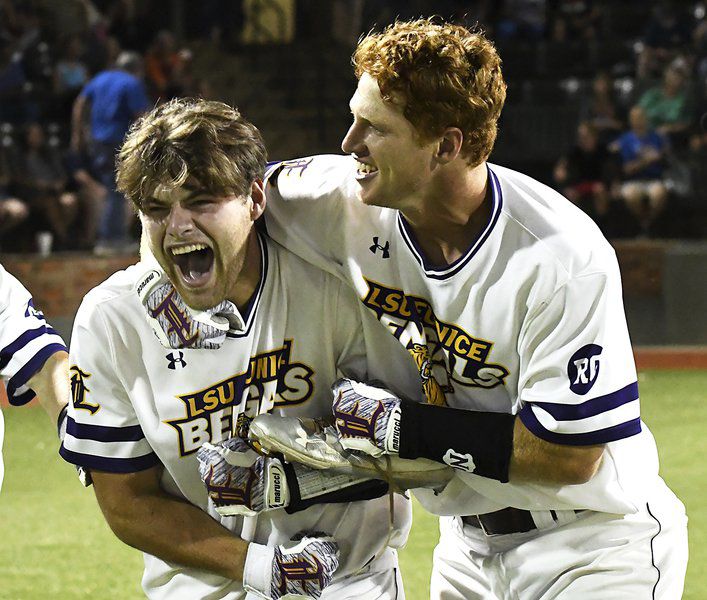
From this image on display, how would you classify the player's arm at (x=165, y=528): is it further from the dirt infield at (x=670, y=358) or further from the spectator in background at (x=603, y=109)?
the spectator in background at (x=603, y=109)

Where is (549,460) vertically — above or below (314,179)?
below

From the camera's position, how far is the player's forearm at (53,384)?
336 centimetres

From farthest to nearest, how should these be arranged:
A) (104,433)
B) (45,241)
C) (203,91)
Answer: (203,91), (45,241), (104,433)

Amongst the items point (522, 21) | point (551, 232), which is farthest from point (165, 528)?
point (522, 21)

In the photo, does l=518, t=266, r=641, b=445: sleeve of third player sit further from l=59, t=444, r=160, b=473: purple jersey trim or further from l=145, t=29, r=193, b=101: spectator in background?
l=145, t=29, r=193, b=101: spectator in background

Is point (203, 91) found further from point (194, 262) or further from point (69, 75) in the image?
point (194, 262)

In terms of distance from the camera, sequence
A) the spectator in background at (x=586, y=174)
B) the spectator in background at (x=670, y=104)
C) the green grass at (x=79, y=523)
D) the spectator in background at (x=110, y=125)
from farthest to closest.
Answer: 1. the spectator in background at (x=670, y=104)
2. the spectator in background at (x=586, y=174)
3. the spectator in background at (x=110, y=125)
4. the green grass at (x=79, y=523)

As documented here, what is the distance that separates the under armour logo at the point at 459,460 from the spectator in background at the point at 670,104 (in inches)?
343

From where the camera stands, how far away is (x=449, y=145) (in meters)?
2.79

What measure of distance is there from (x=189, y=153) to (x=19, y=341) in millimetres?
1051

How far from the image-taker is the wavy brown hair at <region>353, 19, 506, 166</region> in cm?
270

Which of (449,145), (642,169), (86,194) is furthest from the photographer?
(642,169)

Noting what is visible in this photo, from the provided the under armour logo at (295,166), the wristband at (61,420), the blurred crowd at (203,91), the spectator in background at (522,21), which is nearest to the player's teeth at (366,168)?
the under armour logo at (295,166)

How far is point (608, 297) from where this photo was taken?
2682mm
